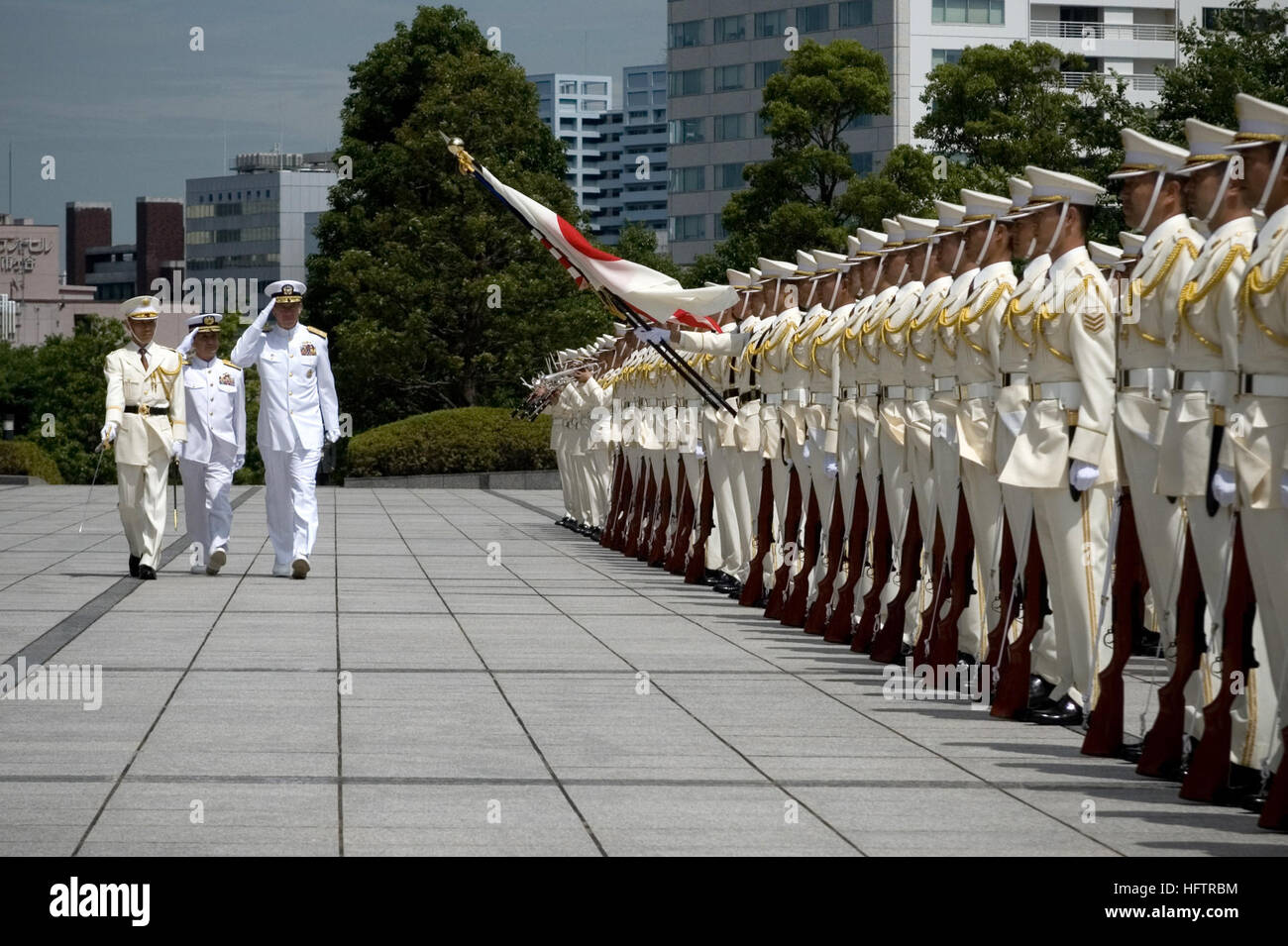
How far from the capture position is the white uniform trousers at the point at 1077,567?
8.98 metres

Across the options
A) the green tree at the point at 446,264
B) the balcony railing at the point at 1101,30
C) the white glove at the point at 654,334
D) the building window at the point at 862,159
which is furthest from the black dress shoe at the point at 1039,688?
the balcony railing at the point at 1101,30

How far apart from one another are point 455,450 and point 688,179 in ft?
222

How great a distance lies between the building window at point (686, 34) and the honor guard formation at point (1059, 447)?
311ft

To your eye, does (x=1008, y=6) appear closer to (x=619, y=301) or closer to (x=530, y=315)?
(x=530, y=315)

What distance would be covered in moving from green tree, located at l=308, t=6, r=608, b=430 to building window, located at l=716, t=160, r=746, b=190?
177ft

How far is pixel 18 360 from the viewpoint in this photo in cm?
9919

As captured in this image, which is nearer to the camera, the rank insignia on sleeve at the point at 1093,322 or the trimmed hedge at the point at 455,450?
the rank insignia on sleeve at the point at 1093,322

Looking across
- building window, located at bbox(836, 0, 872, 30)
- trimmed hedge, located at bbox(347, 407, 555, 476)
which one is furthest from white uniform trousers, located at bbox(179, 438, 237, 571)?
building window, located at bbox(836, 0, 872, 30)

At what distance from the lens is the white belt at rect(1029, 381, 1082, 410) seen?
356 inches

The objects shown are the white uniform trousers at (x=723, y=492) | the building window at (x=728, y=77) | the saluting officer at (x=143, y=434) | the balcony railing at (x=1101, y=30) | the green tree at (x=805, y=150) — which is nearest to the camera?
the saluting officer at (x=143, y=434)

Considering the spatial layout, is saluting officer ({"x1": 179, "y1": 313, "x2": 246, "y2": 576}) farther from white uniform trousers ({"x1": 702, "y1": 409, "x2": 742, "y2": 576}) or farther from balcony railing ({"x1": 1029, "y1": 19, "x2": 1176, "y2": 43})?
balcony railing ({"x1": 1029, "y1": 19, "x2": 1176, "y2": 43})

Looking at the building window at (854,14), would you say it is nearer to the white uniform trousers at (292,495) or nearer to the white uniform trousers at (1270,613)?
the white uniform trousers at (292,495)

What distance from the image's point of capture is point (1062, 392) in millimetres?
9094

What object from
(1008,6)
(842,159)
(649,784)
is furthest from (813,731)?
(1008,6)
